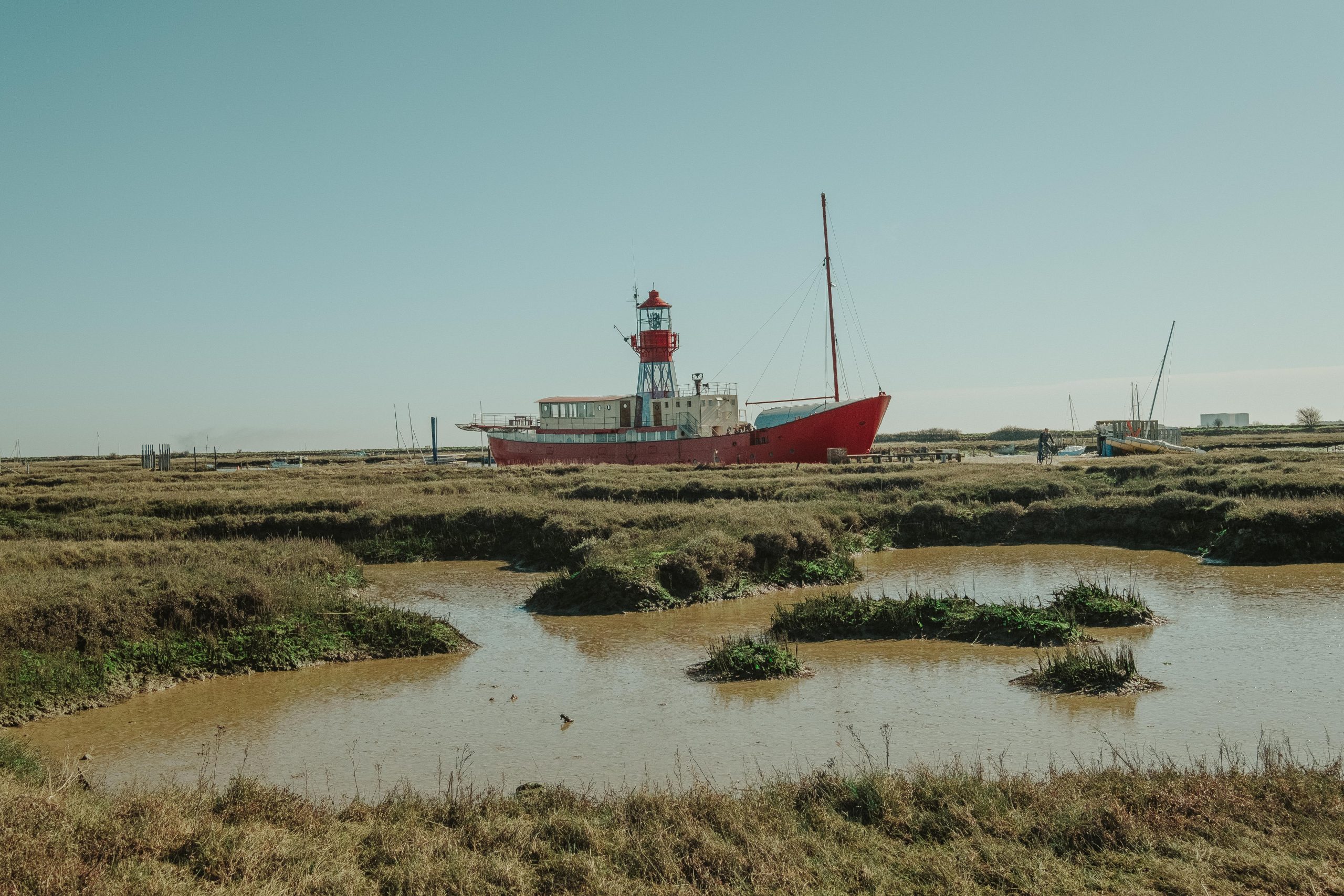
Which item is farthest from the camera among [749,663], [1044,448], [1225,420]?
[1225,420]

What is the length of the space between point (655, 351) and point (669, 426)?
502 cm

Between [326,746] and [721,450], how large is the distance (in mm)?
37390

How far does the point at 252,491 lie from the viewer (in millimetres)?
29391

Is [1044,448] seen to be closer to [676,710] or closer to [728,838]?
[676,710]

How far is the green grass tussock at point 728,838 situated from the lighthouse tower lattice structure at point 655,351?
43944mm

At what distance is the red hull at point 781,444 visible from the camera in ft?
143

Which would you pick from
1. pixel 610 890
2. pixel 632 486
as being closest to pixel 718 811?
pixel 610 890

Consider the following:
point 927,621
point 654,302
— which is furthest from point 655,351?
point 927,621

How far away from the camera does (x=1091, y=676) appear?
10031mm

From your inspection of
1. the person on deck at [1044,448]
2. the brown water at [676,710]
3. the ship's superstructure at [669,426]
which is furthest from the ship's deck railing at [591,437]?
the brown water at [676,710]

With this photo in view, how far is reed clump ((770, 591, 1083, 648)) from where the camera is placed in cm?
1252

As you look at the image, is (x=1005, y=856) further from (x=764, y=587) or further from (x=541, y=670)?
(x=764, y=587)

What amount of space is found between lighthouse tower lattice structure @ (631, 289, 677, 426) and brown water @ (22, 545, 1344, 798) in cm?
3660

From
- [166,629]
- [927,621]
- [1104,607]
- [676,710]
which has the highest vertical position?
[166,629]
